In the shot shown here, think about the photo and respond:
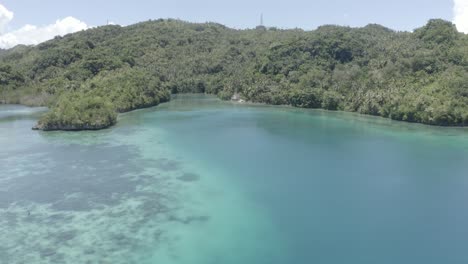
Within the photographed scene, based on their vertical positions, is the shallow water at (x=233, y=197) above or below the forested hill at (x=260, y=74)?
below

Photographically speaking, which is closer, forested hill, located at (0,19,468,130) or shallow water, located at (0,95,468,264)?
shallow water, located at (0,95,468,264)

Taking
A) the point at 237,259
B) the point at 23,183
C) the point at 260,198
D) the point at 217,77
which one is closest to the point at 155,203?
the point at 260,198

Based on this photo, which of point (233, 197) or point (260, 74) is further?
point (260, 74)

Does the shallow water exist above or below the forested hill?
below

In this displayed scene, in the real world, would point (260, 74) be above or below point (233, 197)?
above

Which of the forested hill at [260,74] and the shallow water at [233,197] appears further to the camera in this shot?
the forested hill at [260,74]
